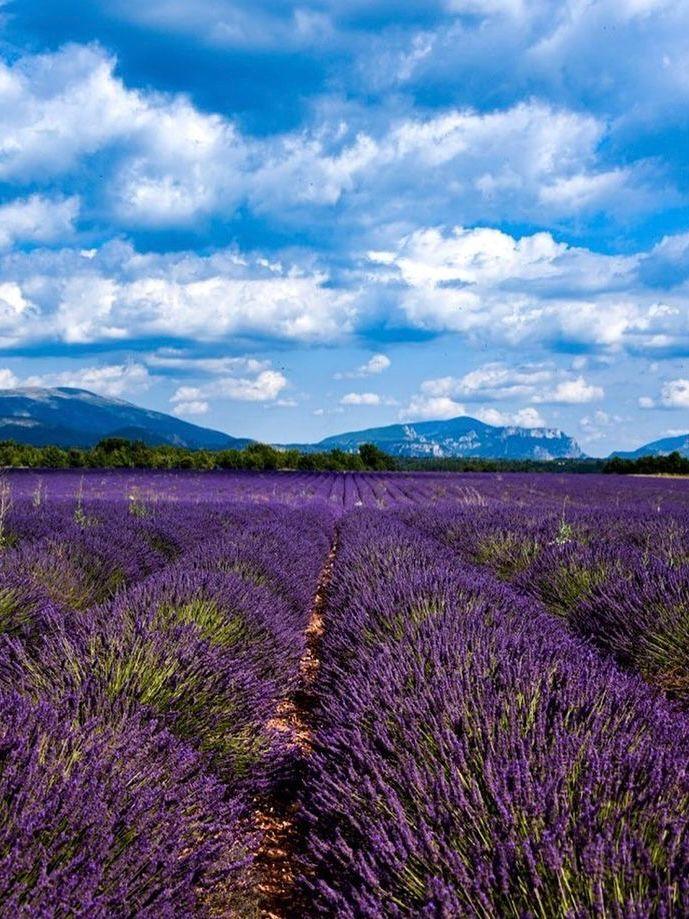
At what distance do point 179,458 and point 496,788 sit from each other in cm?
4823

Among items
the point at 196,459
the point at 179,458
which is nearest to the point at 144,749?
the point at 179,458

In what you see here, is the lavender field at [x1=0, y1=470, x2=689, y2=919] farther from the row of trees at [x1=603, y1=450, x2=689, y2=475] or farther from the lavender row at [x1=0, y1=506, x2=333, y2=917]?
the row of trees at [x1=603, y1=450, x2=689, y2=475]

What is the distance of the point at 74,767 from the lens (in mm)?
1805

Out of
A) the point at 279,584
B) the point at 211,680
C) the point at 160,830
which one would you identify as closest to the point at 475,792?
the point at 160,830

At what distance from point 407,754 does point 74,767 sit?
2.74ft

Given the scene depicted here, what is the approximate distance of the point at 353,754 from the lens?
7.27ft

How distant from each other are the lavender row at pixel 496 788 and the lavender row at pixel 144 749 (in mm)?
280

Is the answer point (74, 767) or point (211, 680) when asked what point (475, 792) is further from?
point (211, 680)

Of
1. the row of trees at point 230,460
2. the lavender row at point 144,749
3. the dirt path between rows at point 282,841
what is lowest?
the dirt path between rows at point 282,841

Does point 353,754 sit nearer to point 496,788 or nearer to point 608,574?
point 496,788

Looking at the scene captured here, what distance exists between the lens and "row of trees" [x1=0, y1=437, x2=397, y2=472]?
44781mm

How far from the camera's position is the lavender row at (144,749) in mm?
1526

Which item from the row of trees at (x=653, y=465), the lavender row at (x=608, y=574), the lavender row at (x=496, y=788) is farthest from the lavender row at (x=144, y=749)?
the row of trees at (x=653, y=465)

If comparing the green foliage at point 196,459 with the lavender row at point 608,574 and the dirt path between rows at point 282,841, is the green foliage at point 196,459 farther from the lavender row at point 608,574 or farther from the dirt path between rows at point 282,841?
the dirt path between rows at point 282,841
